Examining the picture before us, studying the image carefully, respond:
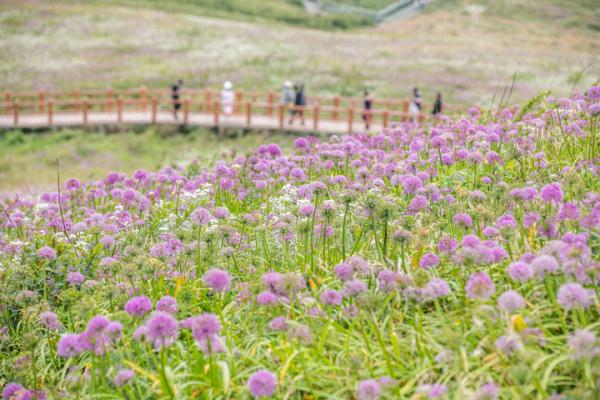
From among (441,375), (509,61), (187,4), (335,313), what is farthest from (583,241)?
(187,4)

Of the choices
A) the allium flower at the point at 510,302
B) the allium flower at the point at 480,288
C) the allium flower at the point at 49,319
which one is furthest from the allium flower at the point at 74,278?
the allium flower at the point at 510,302

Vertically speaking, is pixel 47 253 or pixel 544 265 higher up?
pixel 544 265

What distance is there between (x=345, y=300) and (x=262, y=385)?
132cm

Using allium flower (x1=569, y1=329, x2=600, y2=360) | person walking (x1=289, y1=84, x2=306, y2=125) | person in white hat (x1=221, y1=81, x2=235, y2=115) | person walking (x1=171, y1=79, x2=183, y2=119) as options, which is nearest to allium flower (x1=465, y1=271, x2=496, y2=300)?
allium flower (x1=569, y1=329, x2=600, y2=360)

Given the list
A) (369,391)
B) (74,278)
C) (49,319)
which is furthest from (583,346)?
(74,278)

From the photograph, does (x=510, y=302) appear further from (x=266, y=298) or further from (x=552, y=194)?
(x=266, y=298)

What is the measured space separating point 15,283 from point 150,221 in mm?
1527

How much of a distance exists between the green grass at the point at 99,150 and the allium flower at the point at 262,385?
16.4 metres

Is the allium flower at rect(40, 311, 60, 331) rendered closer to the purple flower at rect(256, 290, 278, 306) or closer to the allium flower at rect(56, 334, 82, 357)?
the allium flower at rect(56, 334, 82, 357)

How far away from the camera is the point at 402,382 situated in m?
3.53

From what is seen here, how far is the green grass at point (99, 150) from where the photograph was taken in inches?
771

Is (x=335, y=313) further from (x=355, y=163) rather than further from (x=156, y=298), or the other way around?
(x=355, y=163)

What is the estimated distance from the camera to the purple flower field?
3230 mm

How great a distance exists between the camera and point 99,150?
22.0 m
